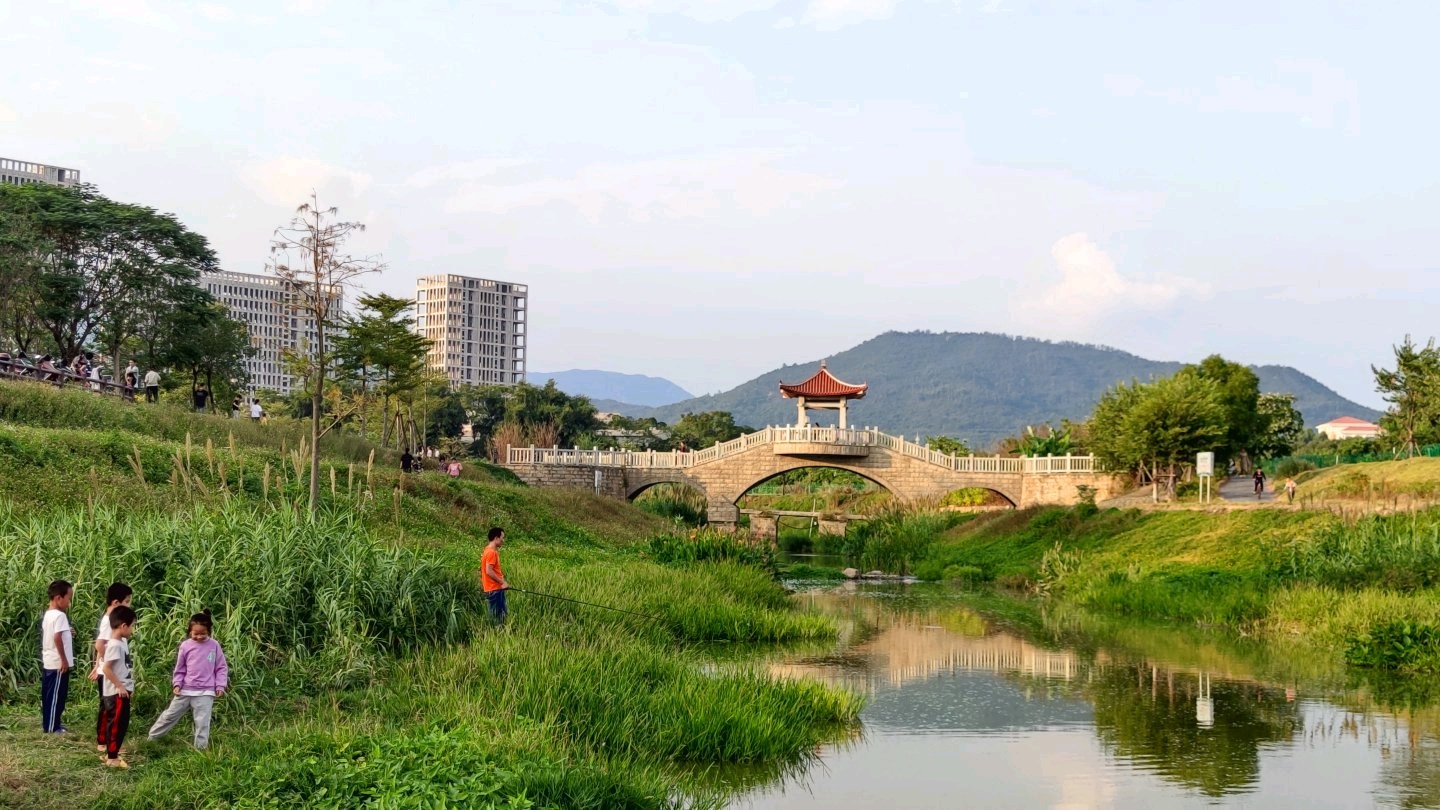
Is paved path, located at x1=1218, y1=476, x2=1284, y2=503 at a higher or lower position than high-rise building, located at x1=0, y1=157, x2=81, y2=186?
lower

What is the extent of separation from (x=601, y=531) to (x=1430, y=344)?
32.9 metres

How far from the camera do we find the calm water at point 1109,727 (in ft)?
39.9

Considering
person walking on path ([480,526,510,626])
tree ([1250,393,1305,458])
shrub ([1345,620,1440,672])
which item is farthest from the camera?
tree ([1250,393,1305,458])

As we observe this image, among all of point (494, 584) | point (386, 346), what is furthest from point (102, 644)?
point (386, 346)

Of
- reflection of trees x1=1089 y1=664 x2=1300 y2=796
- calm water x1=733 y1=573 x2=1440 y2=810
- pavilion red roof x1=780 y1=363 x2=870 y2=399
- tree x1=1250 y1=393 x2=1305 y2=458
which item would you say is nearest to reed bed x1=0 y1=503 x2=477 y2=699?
calm water x1=733 y1=573 x2=1440 y2=810

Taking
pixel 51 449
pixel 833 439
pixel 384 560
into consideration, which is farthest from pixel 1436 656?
pixel 833 439

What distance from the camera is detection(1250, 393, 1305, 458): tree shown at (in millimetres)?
58156

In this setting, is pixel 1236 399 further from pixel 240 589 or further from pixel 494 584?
pixel 240 589

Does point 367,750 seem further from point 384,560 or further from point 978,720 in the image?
point 978,720

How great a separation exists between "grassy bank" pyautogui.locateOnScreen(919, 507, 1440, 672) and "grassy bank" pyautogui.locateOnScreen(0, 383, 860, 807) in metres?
9.62

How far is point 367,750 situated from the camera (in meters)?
9.41

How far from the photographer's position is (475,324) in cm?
18238

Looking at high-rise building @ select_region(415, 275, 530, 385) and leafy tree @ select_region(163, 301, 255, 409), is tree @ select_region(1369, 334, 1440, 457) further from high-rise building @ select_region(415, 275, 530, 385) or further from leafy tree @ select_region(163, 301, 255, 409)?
high-rise building @ select_region(415, 275, 530, 385)

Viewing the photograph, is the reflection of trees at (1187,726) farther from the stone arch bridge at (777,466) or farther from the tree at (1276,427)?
the tree at (1276,427)
